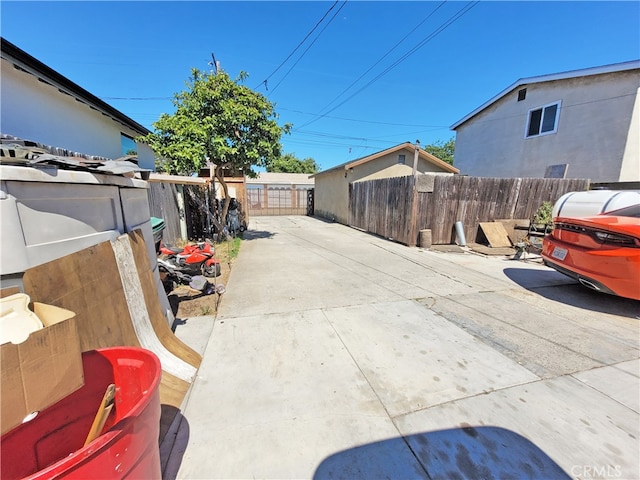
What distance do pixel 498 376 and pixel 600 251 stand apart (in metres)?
2.76

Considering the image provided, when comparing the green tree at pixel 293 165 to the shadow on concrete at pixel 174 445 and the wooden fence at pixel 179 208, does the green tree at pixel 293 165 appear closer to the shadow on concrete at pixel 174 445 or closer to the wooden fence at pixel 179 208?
the wooden fence at pixel 179 208

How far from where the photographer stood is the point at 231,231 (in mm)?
9867

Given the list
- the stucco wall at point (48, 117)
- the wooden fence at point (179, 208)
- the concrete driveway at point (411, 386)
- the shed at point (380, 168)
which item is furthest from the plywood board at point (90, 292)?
the shed at point (380, 168)

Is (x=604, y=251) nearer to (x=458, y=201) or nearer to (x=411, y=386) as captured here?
(x=411, y=386)

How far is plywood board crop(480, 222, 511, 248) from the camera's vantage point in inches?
319

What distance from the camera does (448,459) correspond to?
1646mm

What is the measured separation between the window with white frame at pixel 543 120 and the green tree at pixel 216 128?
432 inches

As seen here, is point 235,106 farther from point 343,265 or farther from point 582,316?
point 582,316

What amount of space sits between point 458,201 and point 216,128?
25.1ft

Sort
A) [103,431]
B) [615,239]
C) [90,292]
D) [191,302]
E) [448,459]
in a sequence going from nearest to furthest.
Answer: [103,431], [448,459], [90,292], [615,239], [191,302]

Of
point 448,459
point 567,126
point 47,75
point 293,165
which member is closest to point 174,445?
point 448,459

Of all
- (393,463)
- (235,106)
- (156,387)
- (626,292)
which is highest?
(235,106)

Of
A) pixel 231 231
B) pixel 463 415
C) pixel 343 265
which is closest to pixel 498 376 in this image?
pixel 463 415

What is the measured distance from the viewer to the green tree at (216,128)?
7422mm
